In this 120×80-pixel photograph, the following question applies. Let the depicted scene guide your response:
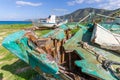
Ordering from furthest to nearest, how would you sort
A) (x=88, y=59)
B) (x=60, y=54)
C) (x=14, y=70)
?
(x=14, y=70) → (x=60, y=54) → (x=88, y=59)

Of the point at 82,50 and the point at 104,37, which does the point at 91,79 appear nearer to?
the point at 82,50

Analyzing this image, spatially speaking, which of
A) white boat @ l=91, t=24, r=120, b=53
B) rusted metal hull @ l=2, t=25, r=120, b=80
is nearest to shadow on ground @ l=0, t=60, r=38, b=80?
rusted metal hull @ l=2, t=25, r=120, b=80

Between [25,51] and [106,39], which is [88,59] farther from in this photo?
[25,51]

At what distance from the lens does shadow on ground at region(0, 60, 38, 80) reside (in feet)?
36.1

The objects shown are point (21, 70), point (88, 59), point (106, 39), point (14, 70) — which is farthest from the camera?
point (14, 70)

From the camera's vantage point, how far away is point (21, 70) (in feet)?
39.6

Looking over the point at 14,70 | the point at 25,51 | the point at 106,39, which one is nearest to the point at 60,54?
the point at 25,51

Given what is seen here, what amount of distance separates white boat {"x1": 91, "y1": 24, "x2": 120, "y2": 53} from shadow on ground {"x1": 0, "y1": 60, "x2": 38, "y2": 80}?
169 inches

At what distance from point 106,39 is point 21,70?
19.3ft

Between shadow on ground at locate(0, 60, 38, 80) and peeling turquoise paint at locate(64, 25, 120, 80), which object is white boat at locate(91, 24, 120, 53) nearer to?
peeling turquoise paint at locate(64, 25, 120, 80)

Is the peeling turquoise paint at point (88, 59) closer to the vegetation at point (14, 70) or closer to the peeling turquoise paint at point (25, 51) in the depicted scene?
the peeling turquoise paint at point (25, 51)

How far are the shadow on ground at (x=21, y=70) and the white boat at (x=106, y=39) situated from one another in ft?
14.1

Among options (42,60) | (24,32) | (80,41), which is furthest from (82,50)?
(24,32)

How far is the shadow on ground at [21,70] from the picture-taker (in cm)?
1101
